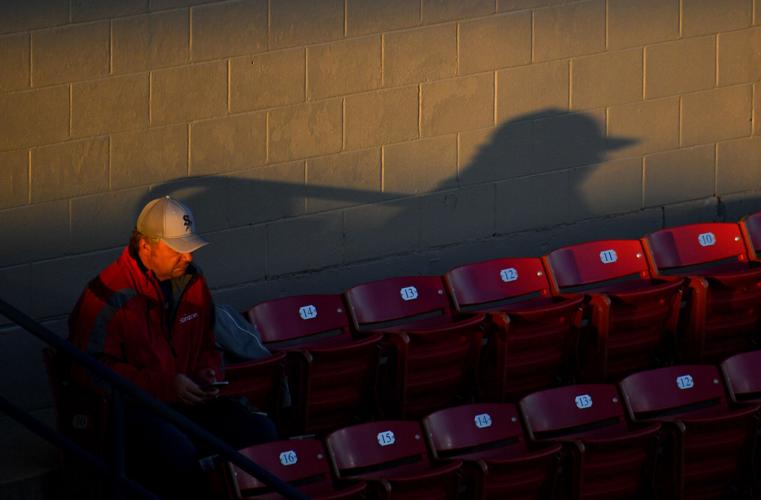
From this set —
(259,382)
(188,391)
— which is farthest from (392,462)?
(188,391)

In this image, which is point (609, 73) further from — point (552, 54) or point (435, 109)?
point (435, 109)

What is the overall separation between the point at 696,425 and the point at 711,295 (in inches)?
43.9

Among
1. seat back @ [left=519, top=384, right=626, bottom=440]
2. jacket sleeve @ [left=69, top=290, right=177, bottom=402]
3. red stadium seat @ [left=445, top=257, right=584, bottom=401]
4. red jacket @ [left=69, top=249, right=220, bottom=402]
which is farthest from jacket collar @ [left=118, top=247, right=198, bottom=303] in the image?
red stadium seat @ [left=445, top=257, right=584, bottom=401]

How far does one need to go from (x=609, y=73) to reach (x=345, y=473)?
10.9 ft

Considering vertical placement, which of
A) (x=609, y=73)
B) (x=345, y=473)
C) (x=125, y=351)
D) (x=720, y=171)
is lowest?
(x=345, y=473)

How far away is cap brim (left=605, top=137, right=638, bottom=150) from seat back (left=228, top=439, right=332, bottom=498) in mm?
3198

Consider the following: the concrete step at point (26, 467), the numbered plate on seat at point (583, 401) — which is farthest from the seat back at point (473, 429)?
the concrete step at point (26, 467)

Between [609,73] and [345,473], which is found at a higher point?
[609,73]

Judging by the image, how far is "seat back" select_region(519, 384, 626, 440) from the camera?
19.4 ft

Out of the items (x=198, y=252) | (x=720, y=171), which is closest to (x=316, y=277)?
(x=198, y=252)

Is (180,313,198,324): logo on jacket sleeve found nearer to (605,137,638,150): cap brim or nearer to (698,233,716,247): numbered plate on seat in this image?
(698,233,716,247): numbered plate on seat

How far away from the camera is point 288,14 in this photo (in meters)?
7.01

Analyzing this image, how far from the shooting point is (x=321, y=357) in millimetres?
6059

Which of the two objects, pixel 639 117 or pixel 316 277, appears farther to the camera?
pixel 639 117
